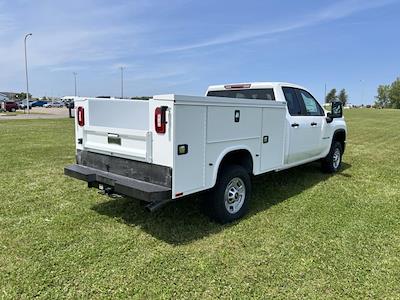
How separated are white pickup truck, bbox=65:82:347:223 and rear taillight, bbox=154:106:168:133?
11mm

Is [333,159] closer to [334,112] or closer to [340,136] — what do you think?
[340,136]

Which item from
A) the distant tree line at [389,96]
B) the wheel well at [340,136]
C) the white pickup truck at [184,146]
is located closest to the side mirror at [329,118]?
the wheel well at [340,136]

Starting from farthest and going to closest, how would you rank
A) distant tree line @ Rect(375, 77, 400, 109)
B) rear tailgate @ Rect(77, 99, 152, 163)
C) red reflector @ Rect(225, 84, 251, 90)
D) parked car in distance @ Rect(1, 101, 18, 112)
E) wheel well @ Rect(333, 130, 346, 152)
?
distant tree line @ Rect(375, 77, 400, 109) → parked car in distance @ Rect(1, 101, 18, 112) → wheel well @ Rect(333, 130, 346, 152) → red reflector @ Rect(225, 84, 251, 90) → rear tailgate @ Rect(77, 99, 152, 163)

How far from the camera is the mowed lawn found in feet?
10.4

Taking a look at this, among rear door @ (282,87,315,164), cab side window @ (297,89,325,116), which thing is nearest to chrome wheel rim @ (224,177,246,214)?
rear door @ (282,87,315,164)

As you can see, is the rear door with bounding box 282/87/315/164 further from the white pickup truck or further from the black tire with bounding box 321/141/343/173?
the black tire with bounding box 321/141/343/173

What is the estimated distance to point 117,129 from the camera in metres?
4.31

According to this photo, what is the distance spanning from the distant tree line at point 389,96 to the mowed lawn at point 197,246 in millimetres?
129477

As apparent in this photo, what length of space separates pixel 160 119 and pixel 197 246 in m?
1.53

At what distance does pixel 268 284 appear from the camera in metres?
3.25

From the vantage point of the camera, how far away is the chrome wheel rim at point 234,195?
4.63 meters

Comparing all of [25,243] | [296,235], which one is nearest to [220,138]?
[296,235]

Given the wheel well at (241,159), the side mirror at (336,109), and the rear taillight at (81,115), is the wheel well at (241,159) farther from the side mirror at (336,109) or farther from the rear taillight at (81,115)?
the side mirror at (336,109)

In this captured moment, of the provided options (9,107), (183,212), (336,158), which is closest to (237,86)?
(183,212)
